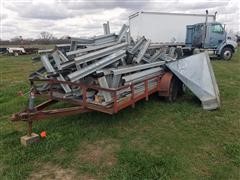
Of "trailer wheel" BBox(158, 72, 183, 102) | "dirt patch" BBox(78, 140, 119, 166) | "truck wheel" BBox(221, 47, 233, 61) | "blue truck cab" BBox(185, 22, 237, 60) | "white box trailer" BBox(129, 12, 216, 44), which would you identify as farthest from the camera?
"white box trailer" BBox(129, 12, 216, 44)

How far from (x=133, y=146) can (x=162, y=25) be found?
15232 mm

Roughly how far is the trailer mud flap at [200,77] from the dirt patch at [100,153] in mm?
2586

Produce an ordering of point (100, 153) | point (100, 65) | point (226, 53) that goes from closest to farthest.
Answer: point (100, 153)
point (100, 65)
point (226, 53)

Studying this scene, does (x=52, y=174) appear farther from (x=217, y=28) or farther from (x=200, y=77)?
(x=217, y=28)

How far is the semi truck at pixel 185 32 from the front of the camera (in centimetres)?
1627

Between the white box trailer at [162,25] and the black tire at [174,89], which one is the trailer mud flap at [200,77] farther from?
the white box trailer at [162,25]

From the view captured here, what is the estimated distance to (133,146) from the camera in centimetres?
428

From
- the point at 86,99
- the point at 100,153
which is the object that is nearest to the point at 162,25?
the point at 86,99

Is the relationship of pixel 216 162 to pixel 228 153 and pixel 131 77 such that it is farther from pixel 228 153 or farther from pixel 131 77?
pixel 131 77

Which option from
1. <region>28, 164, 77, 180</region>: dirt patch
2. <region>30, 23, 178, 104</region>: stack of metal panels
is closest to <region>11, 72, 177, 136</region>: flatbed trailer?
<region>30, 23, 178, 104</region>: stack of metal panels

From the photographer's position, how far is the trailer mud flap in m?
5.87

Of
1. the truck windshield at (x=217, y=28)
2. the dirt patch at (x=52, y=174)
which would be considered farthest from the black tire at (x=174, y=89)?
the truck windshield at (x=217, y=28)

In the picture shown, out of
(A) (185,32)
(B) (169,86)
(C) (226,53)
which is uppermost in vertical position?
(A) (185,32)

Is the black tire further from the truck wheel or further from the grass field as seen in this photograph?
the truck wheel
